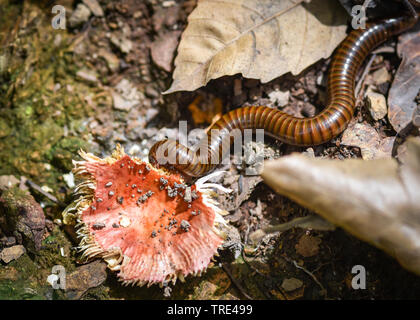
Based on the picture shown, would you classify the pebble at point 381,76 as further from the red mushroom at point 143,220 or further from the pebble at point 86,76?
the pebble at point 86,76

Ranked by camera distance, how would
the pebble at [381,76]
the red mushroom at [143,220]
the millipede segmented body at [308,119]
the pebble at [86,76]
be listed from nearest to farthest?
the red mushroom at [143,220], the millipede segmented body at [308,119], the pebble at [381,76], the pebble at [86,76]

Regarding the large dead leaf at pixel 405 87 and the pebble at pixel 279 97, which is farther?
the pebble at pixel 279 97

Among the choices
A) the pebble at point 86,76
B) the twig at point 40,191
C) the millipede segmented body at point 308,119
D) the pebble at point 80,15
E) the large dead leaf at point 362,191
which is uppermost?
the pebble at point 80,15

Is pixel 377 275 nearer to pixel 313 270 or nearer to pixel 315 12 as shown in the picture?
pixel 313 270

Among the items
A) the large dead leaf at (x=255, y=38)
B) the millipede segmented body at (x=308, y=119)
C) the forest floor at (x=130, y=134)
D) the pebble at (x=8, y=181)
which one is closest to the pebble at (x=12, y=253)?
the forest floor at (x=130, y=134)

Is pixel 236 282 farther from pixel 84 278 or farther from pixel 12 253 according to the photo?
pixel 12 253

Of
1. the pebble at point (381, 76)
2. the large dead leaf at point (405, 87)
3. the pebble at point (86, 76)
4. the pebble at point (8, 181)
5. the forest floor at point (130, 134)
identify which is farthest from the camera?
the pebble at point (86, 76)

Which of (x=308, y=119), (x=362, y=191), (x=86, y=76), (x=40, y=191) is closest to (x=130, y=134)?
(x=86, y=76)
